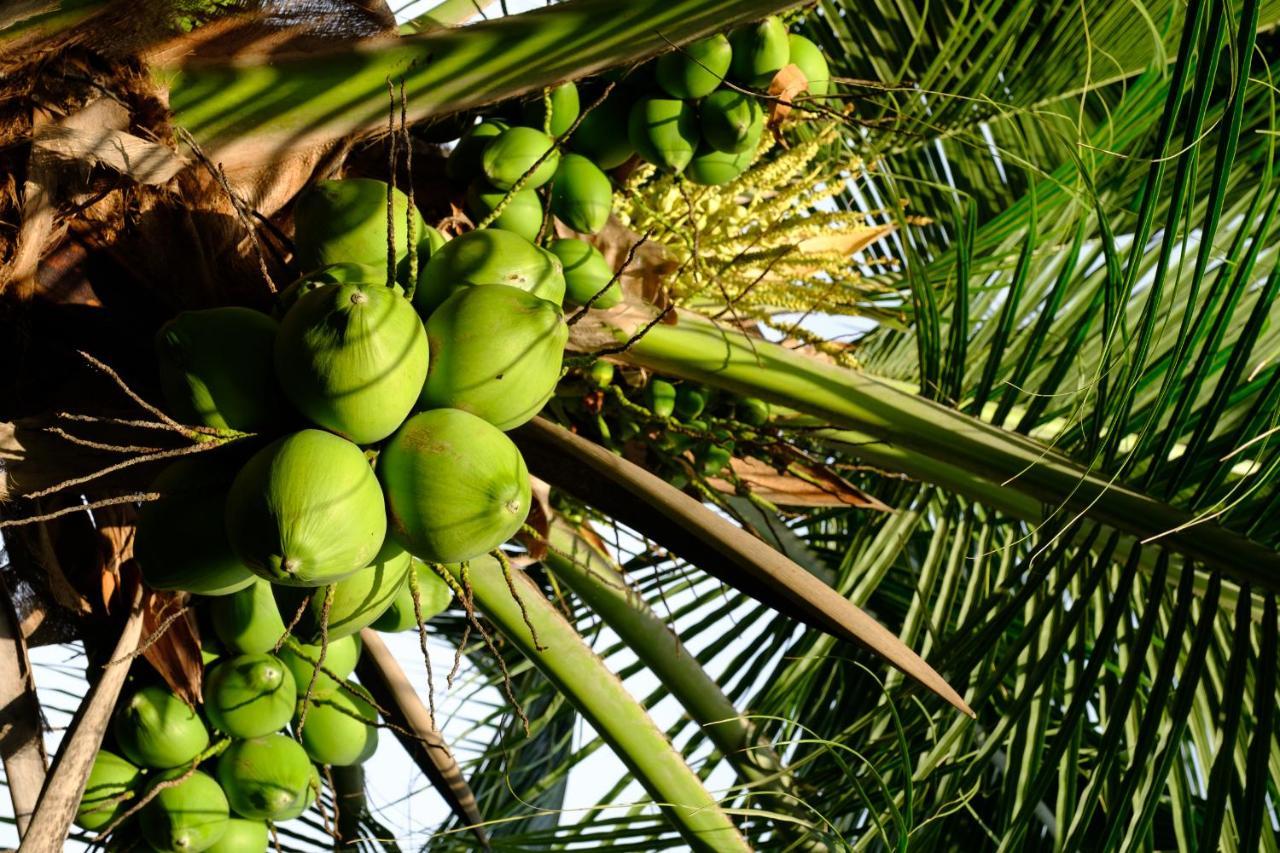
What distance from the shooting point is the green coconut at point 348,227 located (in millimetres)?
988

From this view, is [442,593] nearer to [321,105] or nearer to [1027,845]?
[321,105]

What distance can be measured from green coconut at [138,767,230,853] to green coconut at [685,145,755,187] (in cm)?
86

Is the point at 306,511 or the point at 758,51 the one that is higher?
the point at 758,51

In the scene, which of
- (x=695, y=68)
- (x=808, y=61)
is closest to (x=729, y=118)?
(x=695, y=68)

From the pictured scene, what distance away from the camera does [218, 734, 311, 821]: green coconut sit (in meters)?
1.19

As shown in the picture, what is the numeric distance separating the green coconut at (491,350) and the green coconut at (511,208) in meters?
0.35

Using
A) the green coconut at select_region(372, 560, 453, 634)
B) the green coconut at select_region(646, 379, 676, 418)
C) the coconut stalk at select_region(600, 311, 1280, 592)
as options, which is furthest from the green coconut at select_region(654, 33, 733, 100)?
the green coconut at select_region(372, 560, 453, 634)

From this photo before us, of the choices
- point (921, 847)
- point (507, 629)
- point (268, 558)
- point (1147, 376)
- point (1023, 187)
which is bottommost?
point (921, 847)

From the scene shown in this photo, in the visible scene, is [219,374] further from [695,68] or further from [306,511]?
[695,68]

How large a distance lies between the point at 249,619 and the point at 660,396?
0.57 metres

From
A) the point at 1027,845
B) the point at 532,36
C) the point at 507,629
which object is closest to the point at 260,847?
the point at 507,629

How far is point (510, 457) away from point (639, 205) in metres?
0.69

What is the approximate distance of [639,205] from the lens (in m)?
1.45

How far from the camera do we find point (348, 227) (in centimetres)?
99
